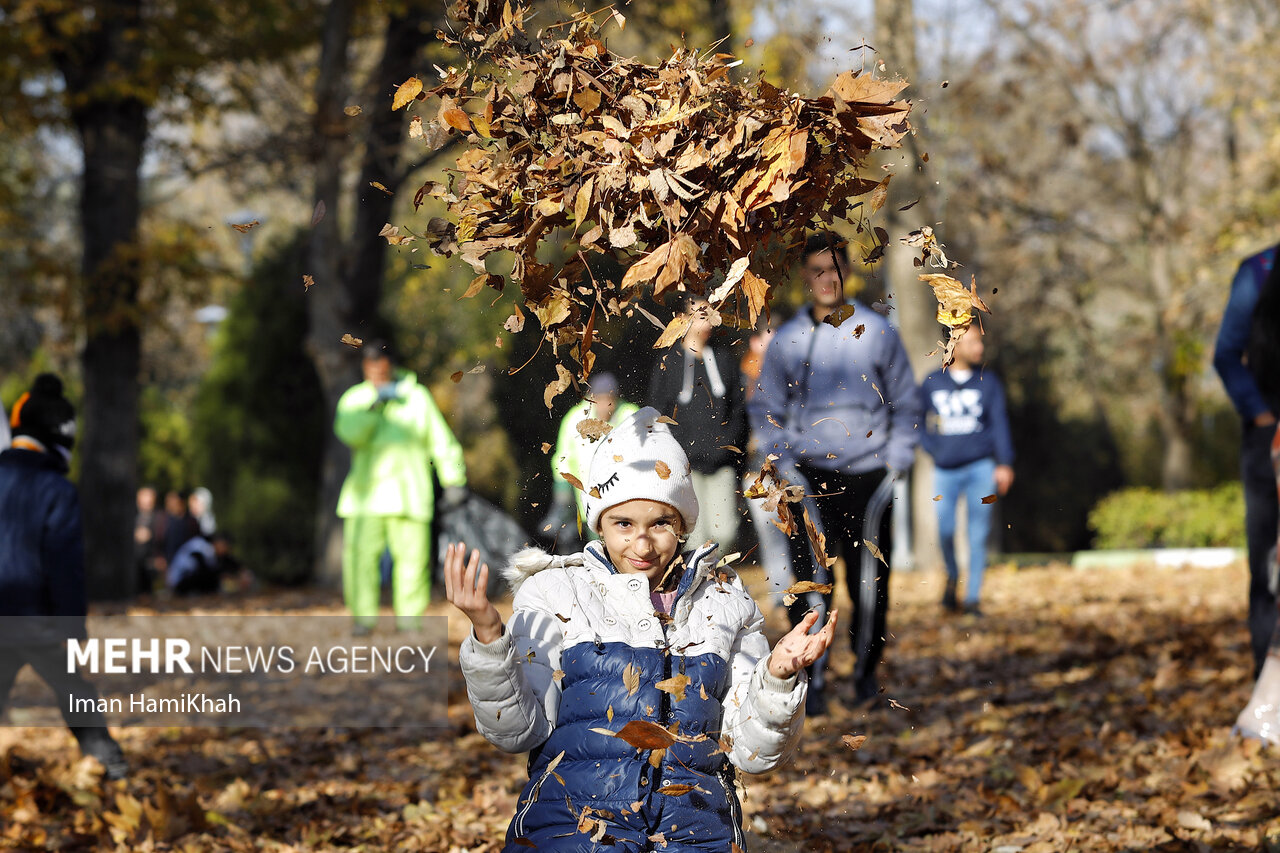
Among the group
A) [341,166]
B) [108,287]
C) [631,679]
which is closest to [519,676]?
[631,679]

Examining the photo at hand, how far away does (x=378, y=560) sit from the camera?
853 cm

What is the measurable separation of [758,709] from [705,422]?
0.69 meters

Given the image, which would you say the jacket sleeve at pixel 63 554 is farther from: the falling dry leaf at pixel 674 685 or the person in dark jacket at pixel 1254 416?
the person in dark jacket at pixel 1254 416

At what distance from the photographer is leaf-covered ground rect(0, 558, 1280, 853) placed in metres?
4.09

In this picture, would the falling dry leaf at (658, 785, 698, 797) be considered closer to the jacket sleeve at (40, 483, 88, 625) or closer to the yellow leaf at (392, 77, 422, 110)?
the yellow leaf at (392, 77, 422, 110)

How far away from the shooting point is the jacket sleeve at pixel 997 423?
9.16 m

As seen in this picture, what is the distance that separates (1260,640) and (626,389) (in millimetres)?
3386

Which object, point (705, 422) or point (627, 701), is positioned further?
point (705, 422)

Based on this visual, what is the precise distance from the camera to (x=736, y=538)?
119 inches

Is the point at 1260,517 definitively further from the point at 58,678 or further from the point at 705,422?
the point at 58,678

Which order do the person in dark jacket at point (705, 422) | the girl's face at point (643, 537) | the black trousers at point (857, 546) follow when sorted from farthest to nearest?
the black trousers at point (857, 546) < the person in dark jacket at point (705, 422) < the girl's face at point (643, 537)

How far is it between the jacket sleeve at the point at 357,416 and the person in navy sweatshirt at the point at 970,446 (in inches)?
151

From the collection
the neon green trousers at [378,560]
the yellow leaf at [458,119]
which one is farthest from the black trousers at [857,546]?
the neon green trousers at [378,560]

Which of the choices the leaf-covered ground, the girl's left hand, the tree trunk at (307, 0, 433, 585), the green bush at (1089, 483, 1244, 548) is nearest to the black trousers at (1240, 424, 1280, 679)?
the leaf-covered ground
